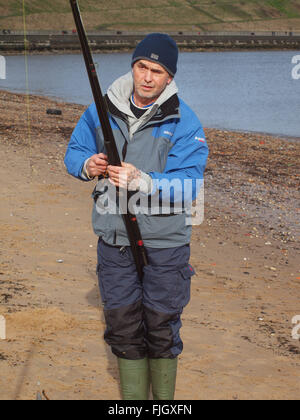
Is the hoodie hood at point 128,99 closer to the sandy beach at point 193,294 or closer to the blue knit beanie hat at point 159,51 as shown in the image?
the blue knit beanie hat at point 159,51

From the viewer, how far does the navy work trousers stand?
3420mm

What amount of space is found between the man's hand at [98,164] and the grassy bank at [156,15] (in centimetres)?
15150

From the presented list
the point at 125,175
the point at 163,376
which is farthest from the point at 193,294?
the point at 125,175

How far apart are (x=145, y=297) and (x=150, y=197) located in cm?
57

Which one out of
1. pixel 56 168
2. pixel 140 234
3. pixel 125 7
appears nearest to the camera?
pixel 140 234

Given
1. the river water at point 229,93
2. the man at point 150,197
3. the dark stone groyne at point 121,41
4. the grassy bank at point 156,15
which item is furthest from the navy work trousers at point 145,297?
the grassy bank at point 156,15

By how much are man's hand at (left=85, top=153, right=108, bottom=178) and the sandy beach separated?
5.40 ft

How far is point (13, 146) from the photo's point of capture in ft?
44.5

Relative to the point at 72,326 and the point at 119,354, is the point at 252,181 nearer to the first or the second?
the point at 72,326

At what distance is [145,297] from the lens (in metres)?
3.46

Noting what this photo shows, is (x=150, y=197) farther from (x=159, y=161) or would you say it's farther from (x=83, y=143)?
(x=83, y=143)

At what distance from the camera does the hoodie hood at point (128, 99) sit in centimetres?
338
